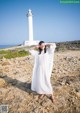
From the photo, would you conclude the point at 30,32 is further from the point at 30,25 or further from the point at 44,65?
the point at 44,65

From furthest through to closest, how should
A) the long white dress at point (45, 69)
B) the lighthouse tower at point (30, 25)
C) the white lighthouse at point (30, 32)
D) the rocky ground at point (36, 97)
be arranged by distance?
the lighthouse tower at point (30, 25) → the white lighthouse at point (30, 32) → the long white dress at point (45, 69) → the rocky ground at point (36, 97)

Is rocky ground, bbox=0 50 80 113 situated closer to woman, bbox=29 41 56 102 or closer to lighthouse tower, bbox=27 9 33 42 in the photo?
woman, bbox=29 41 56 102

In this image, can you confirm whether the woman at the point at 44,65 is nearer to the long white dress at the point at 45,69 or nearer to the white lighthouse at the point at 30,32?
the long white dress at the point at 45,69

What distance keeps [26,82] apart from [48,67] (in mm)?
2258

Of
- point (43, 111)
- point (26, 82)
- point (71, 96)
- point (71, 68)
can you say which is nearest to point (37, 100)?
point (43, 111)

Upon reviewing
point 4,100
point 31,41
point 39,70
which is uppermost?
point 39,70

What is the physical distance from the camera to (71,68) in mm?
10242

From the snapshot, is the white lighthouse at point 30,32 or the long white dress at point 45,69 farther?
the white lighthouse at point 30,32

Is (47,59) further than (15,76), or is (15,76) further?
(15,76)

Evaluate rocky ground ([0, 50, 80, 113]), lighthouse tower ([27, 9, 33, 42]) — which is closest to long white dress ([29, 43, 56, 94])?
rocky ground ([0, 50, 80, 113])

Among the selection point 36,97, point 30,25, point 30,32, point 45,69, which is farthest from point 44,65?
point 30,25

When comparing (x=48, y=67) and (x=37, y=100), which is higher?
(x=48, y=67)

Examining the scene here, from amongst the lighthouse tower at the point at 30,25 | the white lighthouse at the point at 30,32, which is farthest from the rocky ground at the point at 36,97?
the lighthouse tower at the point at 30,25

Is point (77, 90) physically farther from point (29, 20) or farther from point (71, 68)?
point (29, 20)
